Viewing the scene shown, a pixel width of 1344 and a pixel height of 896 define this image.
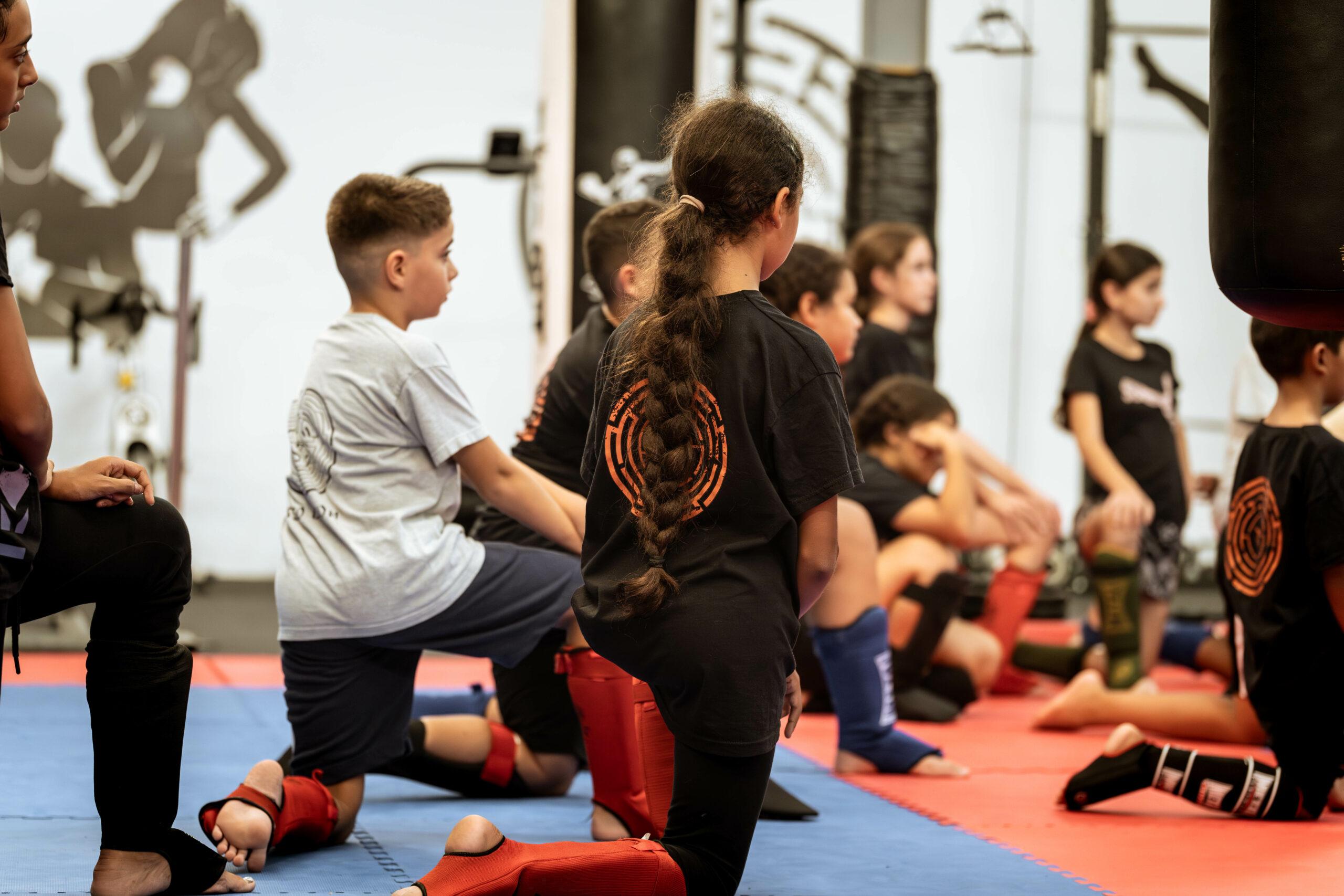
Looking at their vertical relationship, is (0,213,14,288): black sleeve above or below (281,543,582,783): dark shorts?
above

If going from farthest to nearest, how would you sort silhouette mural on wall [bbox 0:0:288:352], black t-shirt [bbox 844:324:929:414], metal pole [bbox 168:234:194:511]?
1. silhouette mural on wall [bbox 0:0:288:352]
2. metal pole [bbox 168:234:194:511]
3. black t-shirt [bbox 844:324:929:414]

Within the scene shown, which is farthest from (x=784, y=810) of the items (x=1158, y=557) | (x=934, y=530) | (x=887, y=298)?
(x=1158, y=557)

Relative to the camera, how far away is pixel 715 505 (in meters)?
1.72

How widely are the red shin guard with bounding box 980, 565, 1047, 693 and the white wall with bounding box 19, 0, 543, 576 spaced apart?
8.97ft

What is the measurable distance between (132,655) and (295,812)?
1.48 ft

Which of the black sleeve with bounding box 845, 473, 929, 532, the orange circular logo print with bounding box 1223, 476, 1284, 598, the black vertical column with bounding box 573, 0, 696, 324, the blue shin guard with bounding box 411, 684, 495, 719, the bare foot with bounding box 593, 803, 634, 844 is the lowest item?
the blue shin guard with bounding box 411, 684, 495, 719

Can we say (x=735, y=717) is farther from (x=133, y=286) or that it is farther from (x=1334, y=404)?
(x=133, y=286)

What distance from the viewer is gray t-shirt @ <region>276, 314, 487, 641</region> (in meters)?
2.23

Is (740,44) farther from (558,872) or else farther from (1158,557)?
(558,872)

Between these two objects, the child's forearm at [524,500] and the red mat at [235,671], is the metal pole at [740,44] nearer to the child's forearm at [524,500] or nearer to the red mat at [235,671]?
the red mat at [235,671]

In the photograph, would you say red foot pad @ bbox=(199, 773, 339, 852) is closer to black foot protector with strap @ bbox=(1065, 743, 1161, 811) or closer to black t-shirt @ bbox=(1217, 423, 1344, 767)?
black foot protector with strap @ bbox=(1065, 743, 1161, 811)

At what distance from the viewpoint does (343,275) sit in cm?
246

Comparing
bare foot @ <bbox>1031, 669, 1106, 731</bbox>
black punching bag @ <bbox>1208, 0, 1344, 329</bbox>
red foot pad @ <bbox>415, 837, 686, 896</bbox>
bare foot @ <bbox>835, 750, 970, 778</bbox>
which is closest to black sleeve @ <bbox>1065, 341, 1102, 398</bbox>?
bare foot @ <bbox>1031, 669, 1106, 731</bbox>

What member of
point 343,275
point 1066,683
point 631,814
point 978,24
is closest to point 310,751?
point 631,814
